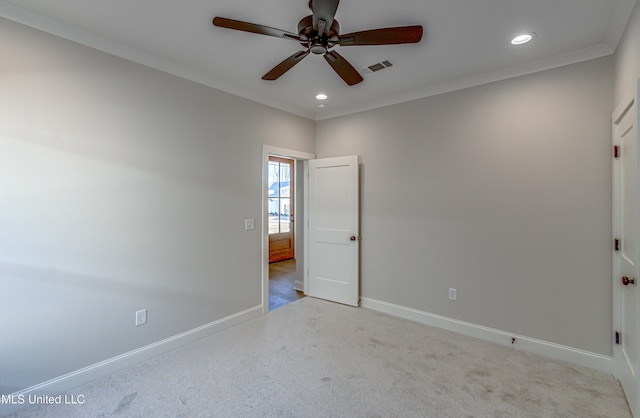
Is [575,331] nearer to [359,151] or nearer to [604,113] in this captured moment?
[604,113]

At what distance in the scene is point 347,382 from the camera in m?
2.27

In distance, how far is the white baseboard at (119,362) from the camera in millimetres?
2043

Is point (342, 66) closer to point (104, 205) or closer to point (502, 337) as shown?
point (104, 205)

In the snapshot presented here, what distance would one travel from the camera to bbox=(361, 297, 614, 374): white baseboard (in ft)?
8.11

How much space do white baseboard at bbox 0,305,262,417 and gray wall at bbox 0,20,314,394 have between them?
56 millimetres

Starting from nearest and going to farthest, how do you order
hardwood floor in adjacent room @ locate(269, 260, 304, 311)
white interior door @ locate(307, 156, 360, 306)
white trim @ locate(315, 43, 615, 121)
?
white trim @ locate(315, 43, 615, 121), white interior door @ locate(307, 156, 360, 306), hardwood floor in adjacent room @ locate(269, 260, 304, 311)

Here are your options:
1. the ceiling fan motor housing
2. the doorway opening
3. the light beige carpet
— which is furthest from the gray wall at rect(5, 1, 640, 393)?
the doorway opening

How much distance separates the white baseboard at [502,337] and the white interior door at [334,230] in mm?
454

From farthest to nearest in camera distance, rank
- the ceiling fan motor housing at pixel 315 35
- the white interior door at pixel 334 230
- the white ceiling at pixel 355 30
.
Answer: the white interior door at pixel 334 230
the white ceiling at pixel 355 30
the ceiling fan motor housing at pixel 315 35

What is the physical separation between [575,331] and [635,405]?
30.5 inches

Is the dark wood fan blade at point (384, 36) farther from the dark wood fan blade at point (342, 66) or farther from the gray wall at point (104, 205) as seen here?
the gray wall at point (104, 205)

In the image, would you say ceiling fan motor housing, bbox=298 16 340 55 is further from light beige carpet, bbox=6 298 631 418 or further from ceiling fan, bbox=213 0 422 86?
light beige carpet, bbox=6 298 631 418

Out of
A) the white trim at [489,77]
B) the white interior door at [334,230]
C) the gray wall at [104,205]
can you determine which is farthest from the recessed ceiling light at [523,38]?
the gray wall at [104,205]

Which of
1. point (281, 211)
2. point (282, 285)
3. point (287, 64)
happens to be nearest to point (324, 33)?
point (287, 64)
